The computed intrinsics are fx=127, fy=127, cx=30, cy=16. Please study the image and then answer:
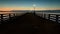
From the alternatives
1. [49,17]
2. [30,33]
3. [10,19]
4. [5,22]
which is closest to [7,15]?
[10,19]

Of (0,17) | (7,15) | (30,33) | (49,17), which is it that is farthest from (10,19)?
(30,33)

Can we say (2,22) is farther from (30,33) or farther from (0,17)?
(30,33)

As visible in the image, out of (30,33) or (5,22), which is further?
(5,22)

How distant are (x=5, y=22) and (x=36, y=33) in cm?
468

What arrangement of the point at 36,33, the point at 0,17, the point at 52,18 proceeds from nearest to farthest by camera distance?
the point at 36,33, the point at 0,17, the point at 52,18

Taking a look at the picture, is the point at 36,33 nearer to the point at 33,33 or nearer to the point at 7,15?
the point at 33,33

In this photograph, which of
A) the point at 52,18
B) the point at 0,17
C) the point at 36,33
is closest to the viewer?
the point at 36,33

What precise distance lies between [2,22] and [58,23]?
13.1 feet

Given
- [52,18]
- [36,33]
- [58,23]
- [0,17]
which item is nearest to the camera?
[36,33]

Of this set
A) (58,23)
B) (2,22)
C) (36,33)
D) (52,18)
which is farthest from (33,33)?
(52,18)

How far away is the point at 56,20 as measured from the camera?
913cm

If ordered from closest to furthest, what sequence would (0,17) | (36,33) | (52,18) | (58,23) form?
(36,33) < (58,23) < (0,17) < (52,18)

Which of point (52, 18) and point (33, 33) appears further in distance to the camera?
point (52, 18)

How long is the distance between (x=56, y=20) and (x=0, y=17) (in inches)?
161
